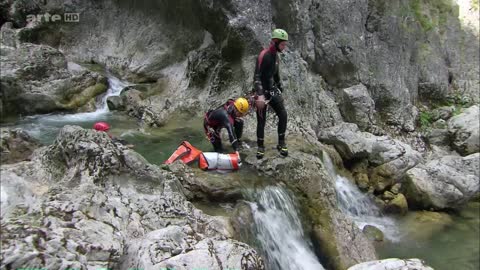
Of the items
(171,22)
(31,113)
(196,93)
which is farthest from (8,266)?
(171,22)

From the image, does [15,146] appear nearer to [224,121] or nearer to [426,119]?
[224,121]

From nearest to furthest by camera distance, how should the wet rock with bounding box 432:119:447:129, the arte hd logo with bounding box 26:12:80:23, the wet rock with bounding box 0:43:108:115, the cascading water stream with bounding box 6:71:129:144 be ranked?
the cascading water stream with bounding box 6:71:129:144, the wet rock with bounding box 0:43:108:115, the arte hd logo with bounding box 26:12:80:23, the wet rock with bounding box 432:119:447:129

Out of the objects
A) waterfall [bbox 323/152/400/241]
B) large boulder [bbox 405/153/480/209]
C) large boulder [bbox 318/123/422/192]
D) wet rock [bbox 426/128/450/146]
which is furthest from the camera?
wet rock [bbox 426/128/450/146]

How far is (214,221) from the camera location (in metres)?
7.95

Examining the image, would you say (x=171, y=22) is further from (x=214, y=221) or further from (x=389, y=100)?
(x=214, y=221)

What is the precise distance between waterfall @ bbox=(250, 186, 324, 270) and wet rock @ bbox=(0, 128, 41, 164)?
443 cm

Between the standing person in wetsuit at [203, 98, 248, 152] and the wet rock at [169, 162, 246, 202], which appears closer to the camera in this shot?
the wet rock at [169, 162, 246, 202]

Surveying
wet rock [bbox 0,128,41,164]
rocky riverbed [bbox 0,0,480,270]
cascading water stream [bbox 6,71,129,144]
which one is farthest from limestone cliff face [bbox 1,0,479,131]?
wet rock [bbox 0,128,41,164]

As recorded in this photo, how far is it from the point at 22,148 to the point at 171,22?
10.6 metres

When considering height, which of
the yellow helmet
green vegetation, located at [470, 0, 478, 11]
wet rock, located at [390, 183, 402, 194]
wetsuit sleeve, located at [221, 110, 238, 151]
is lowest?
wet rock, located at [390, 183, 402, 194]

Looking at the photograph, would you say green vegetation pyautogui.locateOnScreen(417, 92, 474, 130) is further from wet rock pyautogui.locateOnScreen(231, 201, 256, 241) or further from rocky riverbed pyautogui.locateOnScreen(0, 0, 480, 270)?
wet rock pyautogui.locateOnScreen(231, 201, 256, 241)

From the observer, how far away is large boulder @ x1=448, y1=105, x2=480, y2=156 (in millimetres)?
16547

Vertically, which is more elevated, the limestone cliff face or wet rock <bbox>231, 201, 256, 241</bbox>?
the limestone cliff face

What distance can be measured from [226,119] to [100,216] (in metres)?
4.18
